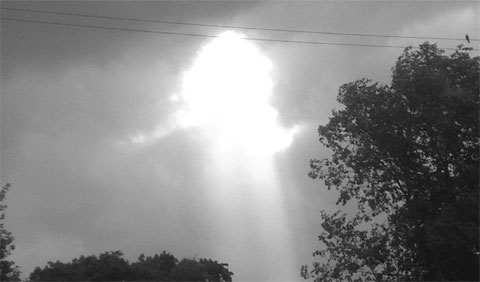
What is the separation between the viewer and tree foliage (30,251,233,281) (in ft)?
103

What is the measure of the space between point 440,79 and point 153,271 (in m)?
20.9

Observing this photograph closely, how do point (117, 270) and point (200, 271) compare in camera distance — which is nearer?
point (117, 270)

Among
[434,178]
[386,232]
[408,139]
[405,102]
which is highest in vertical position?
[405,102]

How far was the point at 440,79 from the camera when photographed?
27516 millimetres

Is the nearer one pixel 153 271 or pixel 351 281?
pixel 351 281

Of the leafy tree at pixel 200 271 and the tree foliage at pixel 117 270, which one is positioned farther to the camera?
the leafy tree at pixel 200 271

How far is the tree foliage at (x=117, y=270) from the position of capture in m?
31.5

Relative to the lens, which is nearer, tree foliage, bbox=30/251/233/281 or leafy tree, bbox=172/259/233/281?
tree foliage, bbox=30/251/233/281

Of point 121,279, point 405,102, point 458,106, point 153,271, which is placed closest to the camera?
point 458,106

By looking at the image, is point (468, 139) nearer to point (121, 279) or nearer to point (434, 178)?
point (434, 178)

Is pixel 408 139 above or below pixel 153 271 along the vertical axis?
above

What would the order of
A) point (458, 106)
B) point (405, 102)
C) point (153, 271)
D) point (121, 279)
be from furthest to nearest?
point (153, 271) < point (121, 279) < point (405, 102) < point (458, 106)

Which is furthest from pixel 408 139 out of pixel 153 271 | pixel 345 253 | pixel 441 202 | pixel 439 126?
pixel 153 271

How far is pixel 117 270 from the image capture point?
1326 inches
